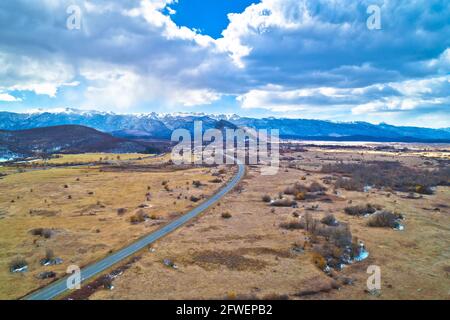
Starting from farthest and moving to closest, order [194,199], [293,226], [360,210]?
[194,199] < [360,210] < [293,226]

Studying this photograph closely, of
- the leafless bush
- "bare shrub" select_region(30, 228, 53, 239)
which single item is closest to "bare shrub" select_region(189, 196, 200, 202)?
"bare shrub" select_region(30, 228, 53, 239)

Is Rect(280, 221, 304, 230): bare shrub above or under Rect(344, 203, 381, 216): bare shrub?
under

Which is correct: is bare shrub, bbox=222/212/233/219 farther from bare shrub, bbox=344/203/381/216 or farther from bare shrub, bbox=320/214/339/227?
bare shrub, bbox=344/203/381/216

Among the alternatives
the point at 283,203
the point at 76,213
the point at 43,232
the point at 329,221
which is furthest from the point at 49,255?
the point at 283,203

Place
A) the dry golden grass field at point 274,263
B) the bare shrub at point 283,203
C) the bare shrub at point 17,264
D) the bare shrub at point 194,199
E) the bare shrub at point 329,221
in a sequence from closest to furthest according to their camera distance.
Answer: the dry golden grass field at point 274,263 < the bare shrub at point 17,264 < the bare shrub at point 329,221 < the bare shrub at point 283,203 < the bare shrub at point 194,199

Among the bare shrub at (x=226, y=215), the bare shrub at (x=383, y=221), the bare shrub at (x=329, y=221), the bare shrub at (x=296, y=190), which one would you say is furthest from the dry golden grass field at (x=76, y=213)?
the bare shrub at (x=383, y=221)

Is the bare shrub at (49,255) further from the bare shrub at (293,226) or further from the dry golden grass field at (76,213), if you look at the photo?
the bare shrub at (293,226)

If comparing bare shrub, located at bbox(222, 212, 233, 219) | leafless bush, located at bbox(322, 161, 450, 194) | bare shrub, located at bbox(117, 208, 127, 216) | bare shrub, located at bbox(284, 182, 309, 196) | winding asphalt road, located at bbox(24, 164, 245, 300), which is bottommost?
winding asphalt road, located at bbox(24, 164, 245, 300)

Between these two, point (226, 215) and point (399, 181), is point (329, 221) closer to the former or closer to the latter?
point (226, 215)
